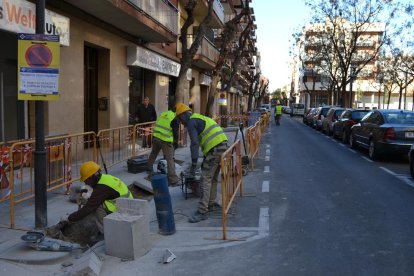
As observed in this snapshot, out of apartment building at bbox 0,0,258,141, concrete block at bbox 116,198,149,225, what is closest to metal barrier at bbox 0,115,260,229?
concrete block at bbox 116,198,149,225

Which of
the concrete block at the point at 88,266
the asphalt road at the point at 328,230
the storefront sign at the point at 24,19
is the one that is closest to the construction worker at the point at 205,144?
the asphalt road at the point at 328,230

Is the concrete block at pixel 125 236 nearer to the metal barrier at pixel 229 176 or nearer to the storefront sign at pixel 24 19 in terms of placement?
the metal barrier at pixel 229 176

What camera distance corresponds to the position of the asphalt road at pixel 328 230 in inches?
197

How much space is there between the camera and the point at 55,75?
19.8 feet

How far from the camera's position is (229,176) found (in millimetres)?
7027

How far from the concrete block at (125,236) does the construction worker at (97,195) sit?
44 centimetres

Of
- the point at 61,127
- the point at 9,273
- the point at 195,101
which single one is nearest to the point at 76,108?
the point at 61,127

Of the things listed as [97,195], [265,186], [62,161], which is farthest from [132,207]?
[265,186]

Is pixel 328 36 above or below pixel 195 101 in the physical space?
above

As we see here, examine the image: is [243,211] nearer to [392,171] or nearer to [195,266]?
[195,266]

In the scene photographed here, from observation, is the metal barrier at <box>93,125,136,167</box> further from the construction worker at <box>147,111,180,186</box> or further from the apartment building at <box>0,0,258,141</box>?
the apartment building at <box>0,0,258,141</box>

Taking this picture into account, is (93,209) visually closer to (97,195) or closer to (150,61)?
(97,195)

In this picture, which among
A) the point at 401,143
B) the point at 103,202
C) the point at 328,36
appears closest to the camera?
the point at 103,202

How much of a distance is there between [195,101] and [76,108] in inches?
728
